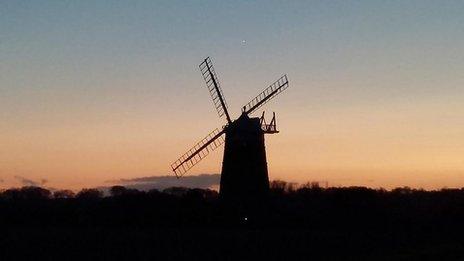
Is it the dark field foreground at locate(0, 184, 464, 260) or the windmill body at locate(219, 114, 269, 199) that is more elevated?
the windmill body at locate(219, 114, 269, 199)

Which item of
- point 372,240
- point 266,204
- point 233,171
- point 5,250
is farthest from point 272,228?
point 5,250

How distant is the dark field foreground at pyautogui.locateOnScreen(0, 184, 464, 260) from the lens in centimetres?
3228

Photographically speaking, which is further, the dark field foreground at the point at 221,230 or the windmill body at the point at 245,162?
the windmill body at the point at 245,162

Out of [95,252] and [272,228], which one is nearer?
[95,252]

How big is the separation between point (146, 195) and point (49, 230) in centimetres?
1294

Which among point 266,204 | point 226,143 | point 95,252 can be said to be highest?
point 226,143

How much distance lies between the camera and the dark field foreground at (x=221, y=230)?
106 feet

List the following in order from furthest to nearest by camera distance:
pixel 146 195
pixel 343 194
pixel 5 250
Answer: pixel 343 194 → pixel 146 195 → pixel 5 250

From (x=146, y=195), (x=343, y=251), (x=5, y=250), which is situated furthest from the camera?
(x=146, y=195)

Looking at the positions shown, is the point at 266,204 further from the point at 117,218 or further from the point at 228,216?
the point at 117,218

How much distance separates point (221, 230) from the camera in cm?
4156

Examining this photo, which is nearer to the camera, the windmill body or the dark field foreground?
the dark field foreground

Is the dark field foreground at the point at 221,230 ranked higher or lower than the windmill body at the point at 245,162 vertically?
lower

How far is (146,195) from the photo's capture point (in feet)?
171
